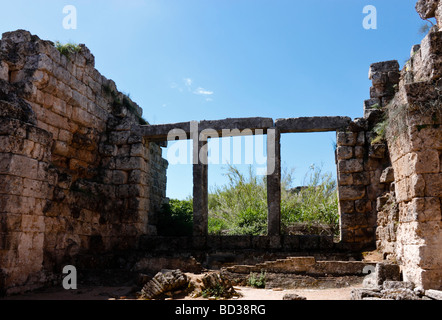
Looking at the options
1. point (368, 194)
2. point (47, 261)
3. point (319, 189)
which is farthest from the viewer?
point (319, 189)

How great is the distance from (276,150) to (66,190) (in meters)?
4.38

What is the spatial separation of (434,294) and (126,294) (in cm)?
442

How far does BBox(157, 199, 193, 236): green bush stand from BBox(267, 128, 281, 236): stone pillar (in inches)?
108

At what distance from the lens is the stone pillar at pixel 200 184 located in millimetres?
8930

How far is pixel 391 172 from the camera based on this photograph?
7406mm

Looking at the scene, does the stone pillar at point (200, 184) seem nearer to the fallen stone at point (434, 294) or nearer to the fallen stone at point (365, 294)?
the fallen stone at point (365, 294)

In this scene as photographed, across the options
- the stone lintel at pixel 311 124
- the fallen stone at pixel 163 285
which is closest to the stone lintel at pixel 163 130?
the stone lintel at pixel 311 124

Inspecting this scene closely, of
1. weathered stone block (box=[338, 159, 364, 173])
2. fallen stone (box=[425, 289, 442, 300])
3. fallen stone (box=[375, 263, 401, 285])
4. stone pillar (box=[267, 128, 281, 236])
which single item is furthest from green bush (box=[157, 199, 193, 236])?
fallen stone (box=[425, 289, 442, 300])

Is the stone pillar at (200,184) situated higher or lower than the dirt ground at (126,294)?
higher

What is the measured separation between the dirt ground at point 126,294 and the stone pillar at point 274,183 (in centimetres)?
201

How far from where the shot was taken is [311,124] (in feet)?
28.1
